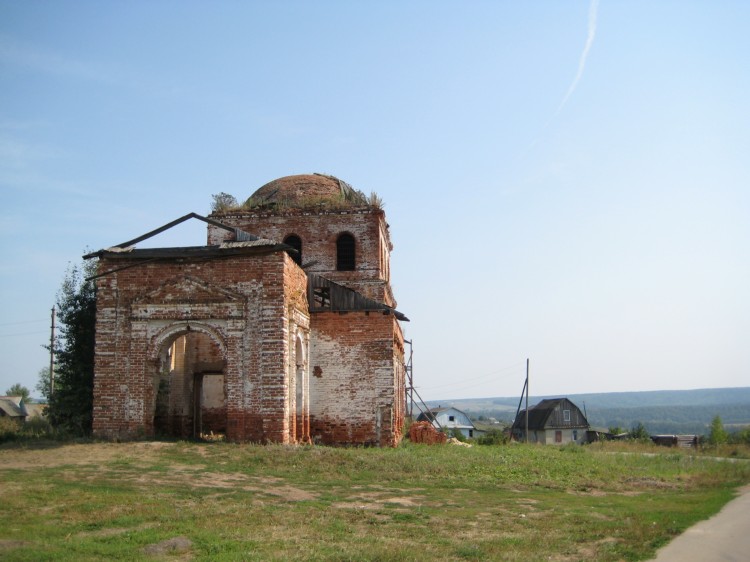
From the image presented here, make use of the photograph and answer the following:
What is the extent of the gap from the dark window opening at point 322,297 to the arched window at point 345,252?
266 centimetres

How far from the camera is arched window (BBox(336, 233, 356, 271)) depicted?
23609 millimetres

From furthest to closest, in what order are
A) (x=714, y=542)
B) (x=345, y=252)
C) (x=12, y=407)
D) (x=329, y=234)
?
(x=12, y=407)
(x=345, y=252)
(x=329, y=234)
(x=714, y=542)

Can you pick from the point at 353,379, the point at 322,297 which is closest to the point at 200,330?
the point at 353,379

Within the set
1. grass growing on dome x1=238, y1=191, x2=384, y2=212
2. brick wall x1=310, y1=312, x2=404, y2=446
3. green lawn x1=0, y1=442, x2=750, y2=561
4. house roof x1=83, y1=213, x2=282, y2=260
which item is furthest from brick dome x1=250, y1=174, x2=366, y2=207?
green lawn x1=0, y1=442, x2=750, y2=561

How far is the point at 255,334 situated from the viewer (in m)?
16.7

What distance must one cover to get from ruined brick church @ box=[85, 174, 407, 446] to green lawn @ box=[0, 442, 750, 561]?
5.54 ft

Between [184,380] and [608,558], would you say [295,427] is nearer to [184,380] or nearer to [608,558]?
[184,380]

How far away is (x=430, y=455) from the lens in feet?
56.1

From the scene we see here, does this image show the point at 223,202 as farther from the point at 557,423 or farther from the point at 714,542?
the point at 557,423

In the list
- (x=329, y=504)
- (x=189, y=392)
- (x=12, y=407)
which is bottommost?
(x=329, y=504)

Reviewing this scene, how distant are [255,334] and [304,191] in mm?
9152

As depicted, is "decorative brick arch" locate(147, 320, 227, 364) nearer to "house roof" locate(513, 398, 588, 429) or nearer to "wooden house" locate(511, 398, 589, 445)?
"house roof" locate(513, 398, 588, 429)

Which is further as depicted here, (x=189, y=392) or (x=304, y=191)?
(x=304, y=191)

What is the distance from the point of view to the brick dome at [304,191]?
2408 centimetres
